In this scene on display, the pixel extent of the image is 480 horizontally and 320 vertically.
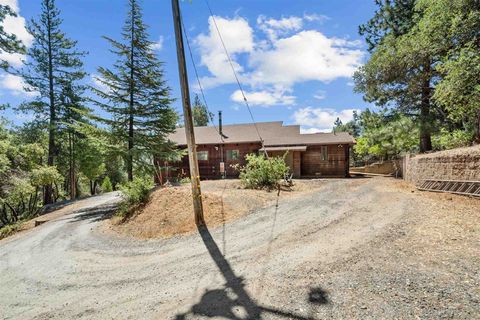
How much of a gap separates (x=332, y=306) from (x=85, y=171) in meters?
30.9

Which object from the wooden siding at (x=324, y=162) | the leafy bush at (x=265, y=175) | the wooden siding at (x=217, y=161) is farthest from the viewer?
the wooden siding at (x=217, y=161)

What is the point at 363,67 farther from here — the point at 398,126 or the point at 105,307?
the point at 105,307

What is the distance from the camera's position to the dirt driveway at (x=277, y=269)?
387 cm

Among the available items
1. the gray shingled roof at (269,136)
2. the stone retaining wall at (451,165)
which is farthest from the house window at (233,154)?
the stone retaining wall at (451,165)

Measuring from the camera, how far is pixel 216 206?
34.1ft

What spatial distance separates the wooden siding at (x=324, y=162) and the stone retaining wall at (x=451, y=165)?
8.29 m

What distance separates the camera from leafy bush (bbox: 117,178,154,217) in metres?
11.7

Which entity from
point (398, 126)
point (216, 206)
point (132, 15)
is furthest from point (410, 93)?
point (132, 15)

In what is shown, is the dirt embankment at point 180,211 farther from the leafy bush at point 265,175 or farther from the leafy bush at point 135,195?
the leafy bush at point 265,175

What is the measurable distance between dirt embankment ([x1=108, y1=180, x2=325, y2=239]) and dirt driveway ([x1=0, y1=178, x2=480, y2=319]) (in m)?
0.65

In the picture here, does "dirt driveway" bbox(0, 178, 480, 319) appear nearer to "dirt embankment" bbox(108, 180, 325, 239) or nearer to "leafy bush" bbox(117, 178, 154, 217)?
"dirt embankment" bbox(108, 180, 325, 239)

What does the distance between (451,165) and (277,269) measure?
356 inches

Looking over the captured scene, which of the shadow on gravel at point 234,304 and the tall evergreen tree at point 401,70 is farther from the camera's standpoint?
the tall evergreen tree at point 401,70

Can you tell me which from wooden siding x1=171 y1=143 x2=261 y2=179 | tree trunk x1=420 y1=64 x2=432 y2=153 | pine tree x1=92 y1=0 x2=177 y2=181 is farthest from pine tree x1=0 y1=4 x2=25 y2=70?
tree trunk x1=420 y1=64 x2=432 y2=153
